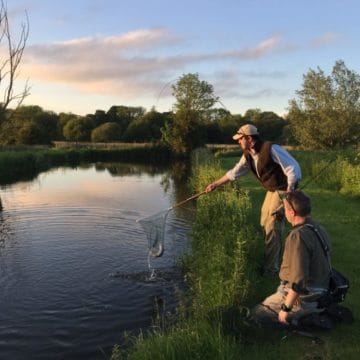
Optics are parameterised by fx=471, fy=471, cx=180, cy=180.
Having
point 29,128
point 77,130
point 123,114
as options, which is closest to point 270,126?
point 77,130

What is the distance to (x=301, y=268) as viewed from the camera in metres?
5.28

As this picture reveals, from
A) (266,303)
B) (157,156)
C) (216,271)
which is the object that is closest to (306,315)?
(266,303)

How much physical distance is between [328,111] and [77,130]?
5836 cm

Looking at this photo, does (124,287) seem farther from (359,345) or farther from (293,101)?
(293,101)

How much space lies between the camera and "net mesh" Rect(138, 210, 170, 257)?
977cm

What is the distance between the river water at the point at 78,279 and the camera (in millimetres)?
7582

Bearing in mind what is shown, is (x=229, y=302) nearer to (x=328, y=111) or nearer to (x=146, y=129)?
(x=328, y=111)

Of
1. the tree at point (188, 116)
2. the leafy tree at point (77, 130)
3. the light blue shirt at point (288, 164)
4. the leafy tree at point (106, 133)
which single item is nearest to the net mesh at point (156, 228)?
the light blue shirt at point (288, 164)

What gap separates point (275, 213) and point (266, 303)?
240cm

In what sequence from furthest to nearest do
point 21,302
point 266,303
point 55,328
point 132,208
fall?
point 132,208
point 21,302
point 55,328
point 266,303

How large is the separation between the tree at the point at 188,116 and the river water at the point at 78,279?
174 feet

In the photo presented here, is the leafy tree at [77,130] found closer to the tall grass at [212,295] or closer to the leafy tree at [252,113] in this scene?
the leafy tree at [252,113]

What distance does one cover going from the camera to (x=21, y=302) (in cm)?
903

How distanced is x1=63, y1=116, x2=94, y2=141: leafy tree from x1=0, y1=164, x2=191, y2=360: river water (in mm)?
74326
